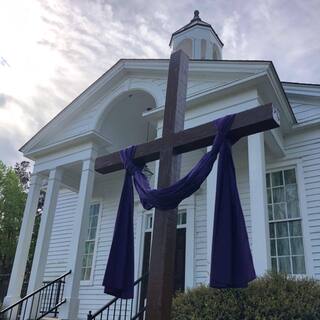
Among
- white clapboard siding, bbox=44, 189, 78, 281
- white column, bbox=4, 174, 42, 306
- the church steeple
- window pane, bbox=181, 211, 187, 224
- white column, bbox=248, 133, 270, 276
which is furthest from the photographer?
the church steeple

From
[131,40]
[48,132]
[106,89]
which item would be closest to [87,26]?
[131,40]

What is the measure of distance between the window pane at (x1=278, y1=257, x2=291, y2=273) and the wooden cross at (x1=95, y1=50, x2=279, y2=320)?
5612mm

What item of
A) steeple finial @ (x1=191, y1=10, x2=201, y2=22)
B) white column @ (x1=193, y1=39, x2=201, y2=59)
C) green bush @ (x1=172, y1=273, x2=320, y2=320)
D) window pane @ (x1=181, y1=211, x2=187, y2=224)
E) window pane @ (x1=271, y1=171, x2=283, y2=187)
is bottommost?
green bush @ (x1=172, y1=273, x2=320, y2=320)

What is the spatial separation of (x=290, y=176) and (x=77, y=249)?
513cm

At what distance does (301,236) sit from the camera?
7668 millimetres

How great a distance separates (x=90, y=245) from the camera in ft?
36.5

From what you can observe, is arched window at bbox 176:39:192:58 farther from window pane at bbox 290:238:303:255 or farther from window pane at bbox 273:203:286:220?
window pane at bbox 290:238:303:255

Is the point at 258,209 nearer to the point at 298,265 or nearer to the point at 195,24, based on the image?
the point at 298,265

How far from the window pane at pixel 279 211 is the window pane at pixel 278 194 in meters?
0.12

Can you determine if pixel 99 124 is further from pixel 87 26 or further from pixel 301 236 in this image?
pixel 301 236

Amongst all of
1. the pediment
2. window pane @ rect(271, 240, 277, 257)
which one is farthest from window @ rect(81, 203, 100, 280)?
window pane @ rect(271, 240, 277, 257)

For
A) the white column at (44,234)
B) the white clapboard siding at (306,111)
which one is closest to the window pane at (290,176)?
the white clapboard siding at (306,111)

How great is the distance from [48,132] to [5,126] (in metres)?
3.13

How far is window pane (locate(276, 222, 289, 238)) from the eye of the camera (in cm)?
795
